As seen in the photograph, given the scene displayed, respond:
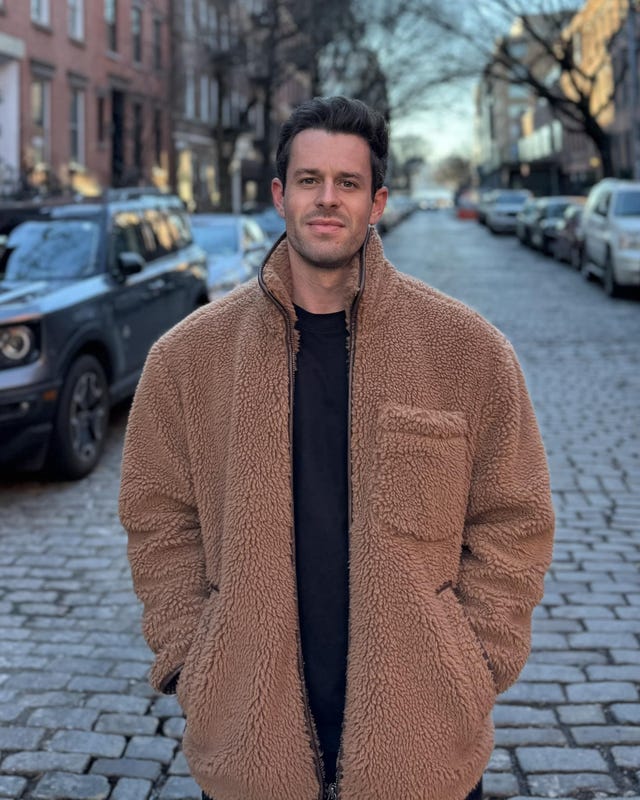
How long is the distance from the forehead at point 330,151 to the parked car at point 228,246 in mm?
10913

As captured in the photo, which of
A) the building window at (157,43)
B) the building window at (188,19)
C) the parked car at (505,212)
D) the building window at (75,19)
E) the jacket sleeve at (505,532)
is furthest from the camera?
the parked car at (505,212)

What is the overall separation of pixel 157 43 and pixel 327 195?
35.1 meters

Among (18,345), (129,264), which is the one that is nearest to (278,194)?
(18,345)

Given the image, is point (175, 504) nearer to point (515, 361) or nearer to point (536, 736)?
point (515, 361)

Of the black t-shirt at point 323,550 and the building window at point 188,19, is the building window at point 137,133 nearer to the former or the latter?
the building window at point 188,19

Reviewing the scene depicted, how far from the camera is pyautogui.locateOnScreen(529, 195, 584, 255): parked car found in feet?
96.7

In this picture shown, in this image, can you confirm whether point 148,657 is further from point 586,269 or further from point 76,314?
point 586,269

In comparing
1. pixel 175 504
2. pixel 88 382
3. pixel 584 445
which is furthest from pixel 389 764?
pixel 584 445

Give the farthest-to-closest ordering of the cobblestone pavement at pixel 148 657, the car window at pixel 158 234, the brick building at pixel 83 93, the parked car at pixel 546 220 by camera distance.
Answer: the parked car at pixel 546 220 < the brick building at pixel 83 93 < the car window at pixel 158 234 < the cobblestone pavement at pixel 148 657

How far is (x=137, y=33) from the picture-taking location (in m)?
33.4

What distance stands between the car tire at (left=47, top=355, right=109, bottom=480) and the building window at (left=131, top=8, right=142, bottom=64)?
28.0 meters

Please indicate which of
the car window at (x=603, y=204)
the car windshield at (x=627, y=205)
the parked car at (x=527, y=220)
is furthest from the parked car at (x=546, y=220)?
the car windshield at (x=627, y=205)

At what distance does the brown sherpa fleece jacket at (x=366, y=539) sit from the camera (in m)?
1.94

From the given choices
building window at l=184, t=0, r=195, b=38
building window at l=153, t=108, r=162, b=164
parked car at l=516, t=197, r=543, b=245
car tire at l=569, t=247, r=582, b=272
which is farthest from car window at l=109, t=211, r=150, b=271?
building window at l=184, t=0, r=195, b=38
